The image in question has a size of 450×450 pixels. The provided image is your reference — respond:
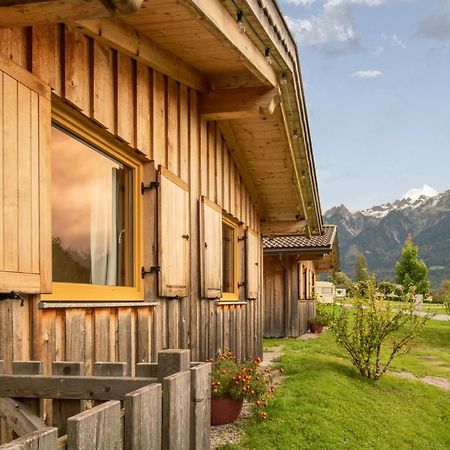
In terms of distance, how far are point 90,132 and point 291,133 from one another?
13.1 feet

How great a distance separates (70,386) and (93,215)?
7.31ft

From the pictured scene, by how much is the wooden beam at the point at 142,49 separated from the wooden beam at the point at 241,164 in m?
1.35

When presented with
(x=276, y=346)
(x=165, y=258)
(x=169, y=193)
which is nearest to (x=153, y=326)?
(x=165, y=258)

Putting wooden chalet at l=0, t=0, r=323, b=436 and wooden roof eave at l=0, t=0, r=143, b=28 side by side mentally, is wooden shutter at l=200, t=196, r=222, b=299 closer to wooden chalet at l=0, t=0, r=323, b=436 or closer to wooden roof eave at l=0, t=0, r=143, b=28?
wooden chalet at l=0, t=0, r=323, b=436

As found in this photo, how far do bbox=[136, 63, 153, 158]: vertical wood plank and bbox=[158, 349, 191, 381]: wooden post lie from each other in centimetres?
284

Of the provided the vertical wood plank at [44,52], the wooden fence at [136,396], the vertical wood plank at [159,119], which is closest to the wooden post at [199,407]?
the wooden fence at [136,396]

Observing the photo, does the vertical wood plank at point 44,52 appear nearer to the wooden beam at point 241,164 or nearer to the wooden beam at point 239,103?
the wooden beam at point 239,103

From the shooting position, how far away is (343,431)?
22.0 ft

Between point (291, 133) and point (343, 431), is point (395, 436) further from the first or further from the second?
point (291, 133)

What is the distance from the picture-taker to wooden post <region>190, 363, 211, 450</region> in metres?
2.36

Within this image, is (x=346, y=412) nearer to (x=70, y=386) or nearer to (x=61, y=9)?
(x=70, y=386)

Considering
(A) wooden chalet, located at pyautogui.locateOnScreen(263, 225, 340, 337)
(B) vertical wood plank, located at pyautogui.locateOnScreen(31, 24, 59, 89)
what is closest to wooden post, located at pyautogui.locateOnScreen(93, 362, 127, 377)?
(B) vertical wood plank, located at pyautogui.locateOnScreen(31, 24, 59, 89)

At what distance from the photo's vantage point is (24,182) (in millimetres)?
3289

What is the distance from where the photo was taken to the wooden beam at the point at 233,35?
4.03m
